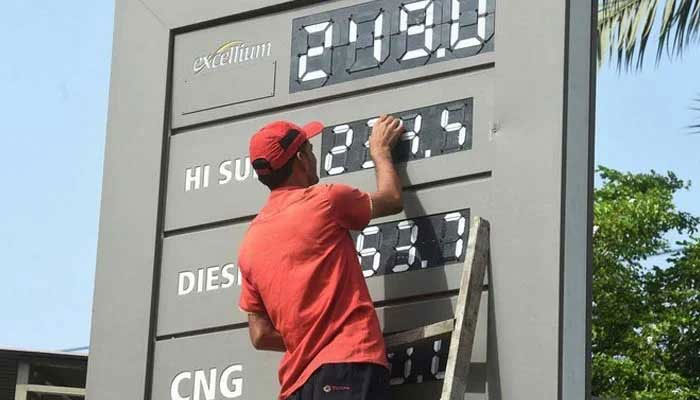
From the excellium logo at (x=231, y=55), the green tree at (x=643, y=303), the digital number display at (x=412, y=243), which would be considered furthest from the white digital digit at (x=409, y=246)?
the green tree at (x=643, y=303)

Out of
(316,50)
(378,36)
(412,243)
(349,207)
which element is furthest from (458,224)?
(316,50)

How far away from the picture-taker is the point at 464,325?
16.5 ft

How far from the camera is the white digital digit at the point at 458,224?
210 inches

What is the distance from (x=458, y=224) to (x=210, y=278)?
1.19m

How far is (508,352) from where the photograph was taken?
5109 millimetres

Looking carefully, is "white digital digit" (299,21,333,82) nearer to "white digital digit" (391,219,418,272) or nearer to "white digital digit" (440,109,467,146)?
"white digital digit" (440,109,467,146)

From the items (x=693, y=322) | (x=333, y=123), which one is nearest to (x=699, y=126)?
(x=693, y=322)

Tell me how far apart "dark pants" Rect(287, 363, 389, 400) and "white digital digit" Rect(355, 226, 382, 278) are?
57 cm

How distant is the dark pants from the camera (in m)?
4.95

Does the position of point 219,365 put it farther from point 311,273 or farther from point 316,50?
point 316,50

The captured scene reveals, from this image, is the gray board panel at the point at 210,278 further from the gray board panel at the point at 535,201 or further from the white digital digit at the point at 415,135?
the gray board panel at the point at 535,201

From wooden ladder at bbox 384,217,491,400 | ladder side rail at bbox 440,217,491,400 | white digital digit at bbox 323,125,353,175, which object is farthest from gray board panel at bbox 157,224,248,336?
ladder side rail at bbox 440,217,491,400

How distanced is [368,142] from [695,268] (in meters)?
17.9

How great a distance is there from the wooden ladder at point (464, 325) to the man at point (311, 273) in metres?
0.15
